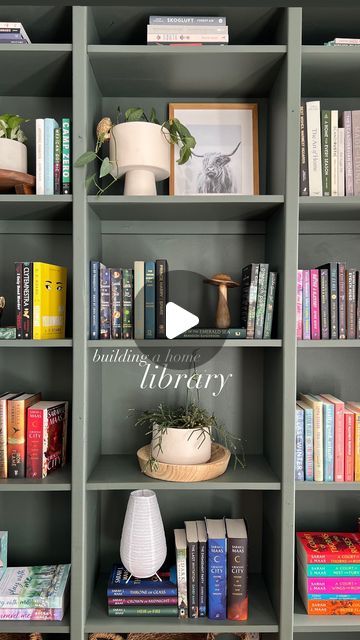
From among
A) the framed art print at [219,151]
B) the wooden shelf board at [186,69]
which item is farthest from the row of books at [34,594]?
the wooden shelf board at [186,69]

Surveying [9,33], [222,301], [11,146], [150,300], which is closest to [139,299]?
[150,300]

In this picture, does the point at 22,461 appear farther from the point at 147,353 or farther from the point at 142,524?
the point at 147,353

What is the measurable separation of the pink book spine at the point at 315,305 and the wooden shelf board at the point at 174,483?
0.46 metres

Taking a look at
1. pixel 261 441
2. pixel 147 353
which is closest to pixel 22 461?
pixel 147 353

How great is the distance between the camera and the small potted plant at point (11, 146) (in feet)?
5.12

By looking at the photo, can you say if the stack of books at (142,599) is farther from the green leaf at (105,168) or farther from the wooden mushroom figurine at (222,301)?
the green leaf at (105,168)

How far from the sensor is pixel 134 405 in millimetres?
1812

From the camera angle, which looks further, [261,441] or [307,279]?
[261,441]

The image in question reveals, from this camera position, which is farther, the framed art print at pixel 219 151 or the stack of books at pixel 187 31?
the framed art print at pixel 219 151

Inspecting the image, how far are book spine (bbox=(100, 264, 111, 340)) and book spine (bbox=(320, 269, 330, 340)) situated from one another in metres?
0.65

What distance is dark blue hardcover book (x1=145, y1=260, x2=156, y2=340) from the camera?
157 cm

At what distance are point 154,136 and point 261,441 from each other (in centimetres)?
107

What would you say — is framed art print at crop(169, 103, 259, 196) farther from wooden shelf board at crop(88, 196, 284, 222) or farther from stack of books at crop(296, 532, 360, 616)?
stack of books at crop(296, 532, 360, 616)

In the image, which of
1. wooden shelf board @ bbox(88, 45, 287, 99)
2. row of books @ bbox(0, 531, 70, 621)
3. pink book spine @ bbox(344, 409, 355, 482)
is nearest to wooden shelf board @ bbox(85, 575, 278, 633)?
row of books @ bbox(0, 531, 70, 621)
